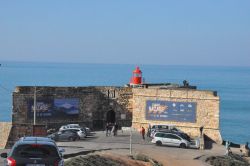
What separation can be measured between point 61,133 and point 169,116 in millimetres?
10409

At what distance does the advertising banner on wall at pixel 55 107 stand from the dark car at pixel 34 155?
32.2 m

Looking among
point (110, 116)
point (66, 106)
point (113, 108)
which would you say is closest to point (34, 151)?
point (66, 106)

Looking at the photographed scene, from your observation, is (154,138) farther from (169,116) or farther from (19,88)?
(19,88)

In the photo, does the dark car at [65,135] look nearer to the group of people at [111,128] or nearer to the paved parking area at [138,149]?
the paved parking area at [138,149]

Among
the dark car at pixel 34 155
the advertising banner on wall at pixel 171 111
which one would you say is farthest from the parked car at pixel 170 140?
the dark car at pixel 34 155

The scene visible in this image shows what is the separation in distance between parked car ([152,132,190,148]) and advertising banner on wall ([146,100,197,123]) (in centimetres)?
528

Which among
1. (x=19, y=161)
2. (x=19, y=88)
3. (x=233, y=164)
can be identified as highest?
(x=19, y=88)

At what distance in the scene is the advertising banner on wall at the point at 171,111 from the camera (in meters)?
47.2

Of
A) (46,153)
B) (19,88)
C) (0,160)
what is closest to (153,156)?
(0,160)

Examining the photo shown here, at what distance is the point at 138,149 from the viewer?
3916cm

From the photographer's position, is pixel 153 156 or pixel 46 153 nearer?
pixel 46 153

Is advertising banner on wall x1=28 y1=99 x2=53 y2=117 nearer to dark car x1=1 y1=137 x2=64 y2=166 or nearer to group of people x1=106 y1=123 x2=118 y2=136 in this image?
group of people x1=106 y1=123 x2=118 y2=136

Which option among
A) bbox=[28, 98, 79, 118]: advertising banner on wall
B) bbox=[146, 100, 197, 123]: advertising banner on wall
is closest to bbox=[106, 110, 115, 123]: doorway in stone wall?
bbox=[28, 98, 79, 118]: advertising banner on wall

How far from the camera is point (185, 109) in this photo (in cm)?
4738
